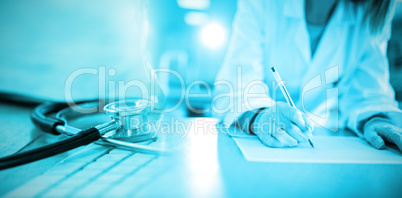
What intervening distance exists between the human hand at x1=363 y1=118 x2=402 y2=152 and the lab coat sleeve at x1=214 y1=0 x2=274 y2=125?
269mm

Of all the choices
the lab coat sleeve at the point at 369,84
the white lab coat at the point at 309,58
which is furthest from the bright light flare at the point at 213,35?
the lab coat sleeve at the point at 369,84

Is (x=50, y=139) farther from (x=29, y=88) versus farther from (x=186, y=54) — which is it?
(x=186, y=54)

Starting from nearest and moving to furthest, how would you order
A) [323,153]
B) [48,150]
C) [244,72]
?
[48,150], [323,153], [244,72]

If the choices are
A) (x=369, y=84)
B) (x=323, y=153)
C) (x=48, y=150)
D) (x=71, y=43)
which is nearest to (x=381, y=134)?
(x=323, y=153)

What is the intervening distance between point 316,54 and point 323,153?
1.87 ft

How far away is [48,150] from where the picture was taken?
323 mm

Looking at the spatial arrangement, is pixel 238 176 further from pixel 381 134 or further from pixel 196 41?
pixel 196 41

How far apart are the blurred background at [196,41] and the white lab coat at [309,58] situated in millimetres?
295

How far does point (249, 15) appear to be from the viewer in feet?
2.75

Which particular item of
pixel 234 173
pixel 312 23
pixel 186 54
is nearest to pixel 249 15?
pixel 312 23

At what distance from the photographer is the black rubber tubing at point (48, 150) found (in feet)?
0.98

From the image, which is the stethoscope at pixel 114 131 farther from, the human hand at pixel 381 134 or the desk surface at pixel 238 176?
the human hand at pixel 381 134

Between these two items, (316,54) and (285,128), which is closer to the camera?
(285,128)

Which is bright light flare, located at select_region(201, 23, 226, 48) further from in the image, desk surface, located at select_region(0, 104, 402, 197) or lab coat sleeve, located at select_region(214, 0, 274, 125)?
desk surface, located at select_region(0, 104, 402, 197)
